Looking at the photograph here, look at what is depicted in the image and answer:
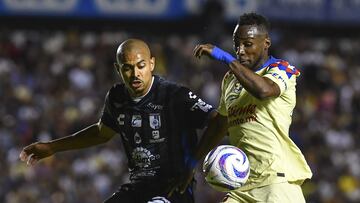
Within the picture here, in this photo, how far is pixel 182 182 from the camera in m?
7.66

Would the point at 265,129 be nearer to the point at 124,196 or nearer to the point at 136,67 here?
the point at 136,67

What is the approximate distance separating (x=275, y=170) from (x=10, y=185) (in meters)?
9.83

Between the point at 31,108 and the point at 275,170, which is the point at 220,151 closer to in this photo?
the point at 275,170

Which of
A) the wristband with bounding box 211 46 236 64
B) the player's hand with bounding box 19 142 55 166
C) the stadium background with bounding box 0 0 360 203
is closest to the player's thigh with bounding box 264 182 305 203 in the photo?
the wristband with bounding box 211 46 236 64

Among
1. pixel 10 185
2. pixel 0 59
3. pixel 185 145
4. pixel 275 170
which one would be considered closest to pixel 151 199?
pixel 185 145

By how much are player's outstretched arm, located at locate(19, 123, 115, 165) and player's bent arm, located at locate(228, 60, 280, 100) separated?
5.79 feet

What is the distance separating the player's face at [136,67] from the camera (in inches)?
298

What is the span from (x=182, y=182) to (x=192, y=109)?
2.00 ft

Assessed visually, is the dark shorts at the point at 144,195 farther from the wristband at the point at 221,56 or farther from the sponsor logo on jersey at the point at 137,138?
the wristband at the point at 221,56

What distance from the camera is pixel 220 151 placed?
23.5 ft

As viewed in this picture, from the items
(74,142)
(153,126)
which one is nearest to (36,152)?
(74,142)

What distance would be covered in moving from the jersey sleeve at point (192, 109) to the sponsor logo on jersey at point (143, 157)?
42cm

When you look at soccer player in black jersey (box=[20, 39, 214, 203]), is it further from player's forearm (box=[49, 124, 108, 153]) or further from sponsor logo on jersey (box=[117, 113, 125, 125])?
player's forearm (box=[49, 124, 108, 153])

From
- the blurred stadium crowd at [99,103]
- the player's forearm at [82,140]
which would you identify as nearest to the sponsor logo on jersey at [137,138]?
the player's forearm at [82,140]
